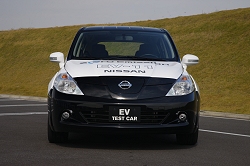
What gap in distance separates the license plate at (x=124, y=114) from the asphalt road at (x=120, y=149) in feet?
1.40

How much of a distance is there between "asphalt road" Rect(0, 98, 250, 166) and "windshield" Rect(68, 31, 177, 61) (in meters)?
1.27

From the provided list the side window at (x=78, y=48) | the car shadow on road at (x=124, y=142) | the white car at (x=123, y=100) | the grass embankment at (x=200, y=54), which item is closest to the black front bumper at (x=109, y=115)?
the white car at (x=123, y=100)

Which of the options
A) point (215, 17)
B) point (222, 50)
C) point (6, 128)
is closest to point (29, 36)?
point (215, 17)

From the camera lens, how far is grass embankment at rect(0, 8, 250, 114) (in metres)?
31.1

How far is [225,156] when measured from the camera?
26.6ft

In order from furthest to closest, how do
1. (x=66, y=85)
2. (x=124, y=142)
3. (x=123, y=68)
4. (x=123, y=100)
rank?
(x=124, y=142)
(x=123, y=68)
(x=66, y=85)
(x=123, y=100)

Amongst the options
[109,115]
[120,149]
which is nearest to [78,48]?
[109,115]

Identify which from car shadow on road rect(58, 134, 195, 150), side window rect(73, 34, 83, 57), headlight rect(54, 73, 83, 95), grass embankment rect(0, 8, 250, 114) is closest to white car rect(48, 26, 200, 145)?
headlight rect(54, 73, 83, 95)

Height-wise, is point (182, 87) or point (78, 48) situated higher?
point (78, 48)

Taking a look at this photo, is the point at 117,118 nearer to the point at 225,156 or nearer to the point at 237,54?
the point at 225,156

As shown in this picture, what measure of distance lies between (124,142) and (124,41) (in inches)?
64.9

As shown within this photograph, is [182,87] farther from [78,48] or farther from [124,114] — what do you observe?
[78,48]

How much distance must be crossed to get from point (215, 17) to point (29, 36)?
81.0 ft

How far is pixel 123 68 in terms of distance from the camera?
28.0ft
